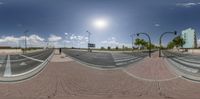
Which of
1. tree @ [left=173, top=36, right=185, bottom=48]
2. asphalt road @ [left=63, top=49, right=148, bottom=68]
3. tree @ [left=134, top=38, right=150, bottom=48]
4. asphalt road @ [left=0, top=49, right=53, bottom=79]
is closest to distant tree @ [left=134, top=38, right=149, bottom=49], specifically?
tree @ [left=134, top=38, right=150, bottom=48]

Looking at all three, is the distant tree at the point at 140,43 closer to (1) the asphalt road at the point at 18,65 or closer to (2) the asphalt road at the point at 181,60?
(2) the asphalt road at the point at 181,60

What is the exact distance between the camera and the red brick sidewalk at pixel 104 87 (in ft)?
20.8

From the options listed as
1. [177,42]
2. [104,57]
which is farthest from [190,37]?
[104,57]

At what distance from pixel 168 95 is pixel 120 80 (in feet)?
6.70

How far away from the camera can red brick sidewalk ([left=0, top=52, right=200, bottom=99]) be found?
6336mm

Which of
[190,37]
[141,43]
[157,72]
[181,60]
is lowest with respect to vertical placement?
[157,72]

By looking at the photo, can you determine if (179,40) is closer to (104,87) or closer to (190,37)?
(190,37)

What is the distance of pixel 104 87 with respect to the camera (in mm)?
7203

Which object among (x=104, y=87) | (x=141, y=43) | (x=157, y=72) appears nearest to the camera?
(x=141, y=43)

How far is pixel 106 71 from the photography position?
8.30 m

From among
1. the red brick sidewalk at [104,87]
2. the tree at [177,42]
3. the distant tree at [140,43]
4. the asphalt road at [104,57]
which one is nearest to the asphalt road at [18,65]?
the red brick sidewalk at [104,87]

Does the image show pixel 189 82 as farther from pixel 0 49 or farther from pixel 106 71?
pixel 0 49

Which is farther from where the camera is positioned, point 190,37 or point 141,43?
point 141,43

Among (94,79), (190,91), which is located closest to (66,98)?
(94,79)
